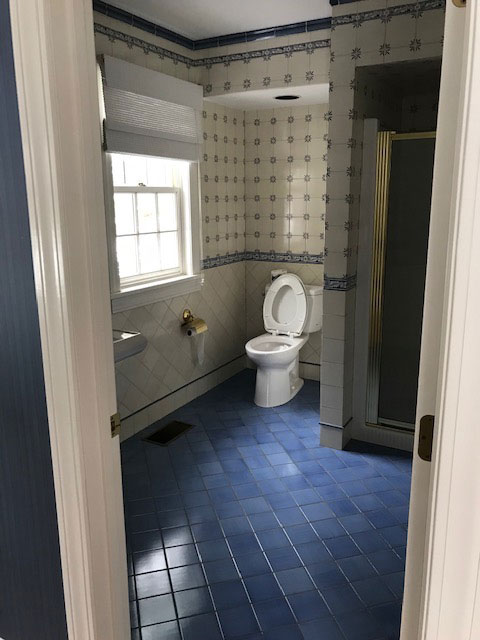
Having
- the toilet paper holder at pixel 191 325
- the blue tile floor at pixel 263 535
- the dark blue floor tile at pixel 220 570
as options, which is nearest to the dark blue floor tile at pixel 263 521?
the blue tile floor at pixel 263 535

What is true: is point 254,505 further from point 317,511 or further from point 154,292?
point 154,292

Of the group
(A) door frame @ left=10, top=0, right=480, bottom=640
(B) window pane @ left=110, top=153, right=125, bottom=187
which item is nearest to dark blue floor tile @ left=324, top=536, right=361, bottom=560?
(A) door frame @ left=10, top=0, right=480, bottom=640

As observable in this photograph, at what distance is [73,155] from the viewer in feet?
3.93

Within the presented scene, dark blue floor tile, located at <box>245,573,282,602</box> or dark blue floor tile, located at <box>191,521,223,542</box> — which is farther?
dark blue floor tile, located at <box>191,521,223,542</box>

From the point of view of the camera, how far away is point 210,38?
3.63m

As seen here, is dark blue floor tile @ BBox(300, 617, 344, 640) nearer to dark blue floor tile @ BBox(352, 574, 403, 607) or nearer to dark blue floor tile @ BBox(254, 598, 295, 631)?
dark blue floor tile @ BBox(254, 598, 295, 631)

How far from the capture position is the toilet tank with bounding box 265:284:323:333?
4.16 m

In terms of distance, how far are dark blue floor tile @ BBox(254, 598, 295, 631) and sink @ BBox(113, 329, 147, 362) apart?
1.26m

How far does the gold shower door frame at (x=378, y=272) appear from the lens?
10.2ft

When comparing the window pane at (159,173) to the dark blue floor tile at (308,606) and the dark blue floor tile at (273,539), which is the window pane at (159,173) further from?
the dark blue floor tile at (308,606)

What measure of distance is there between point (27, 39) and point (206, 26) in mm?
2605

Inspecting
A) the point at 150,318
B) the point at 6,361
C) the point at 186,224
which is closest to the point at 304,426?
the point at 150,318

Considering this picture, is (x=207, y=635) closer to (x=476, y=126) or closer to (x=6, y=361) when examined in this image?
(x=6, y=361)

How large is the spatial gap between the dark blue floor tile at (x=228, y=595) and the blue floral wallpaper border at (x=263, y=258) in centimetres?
243
